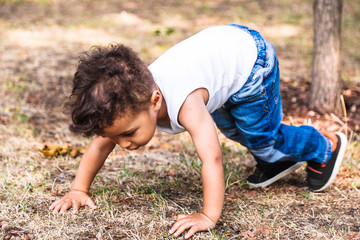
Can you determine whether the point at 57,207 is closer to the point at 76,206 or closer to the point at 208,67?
the point at 76,206

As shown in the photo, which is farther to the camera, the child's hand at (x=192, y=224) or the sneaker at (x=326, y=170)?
the sneaker at (x=326, y=170)

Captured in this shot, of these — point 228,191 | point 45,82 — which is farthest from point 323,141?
point 45,82

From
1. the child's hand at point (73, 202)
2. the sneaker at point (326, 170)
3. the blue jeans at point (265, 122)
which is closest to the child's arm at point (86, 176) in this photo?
the child's hand at point (73, 202)

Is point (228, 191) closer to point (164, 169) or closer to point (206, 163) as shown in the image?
point (164, 169)

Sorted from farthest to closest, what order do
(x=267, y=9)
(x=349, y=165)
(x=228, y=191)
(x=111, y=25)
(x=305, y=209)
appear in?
(x=267, y=9) < (x=111, y=25) < (x=349, y=165) < (x=228, y=191) < (x=305, y=209)

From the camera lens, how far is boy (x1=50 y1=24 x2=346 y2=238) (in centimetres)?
197

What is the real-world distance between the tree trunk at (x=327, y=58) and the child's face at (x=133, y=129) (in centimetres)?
230

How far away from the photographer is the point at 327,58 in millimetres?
3846

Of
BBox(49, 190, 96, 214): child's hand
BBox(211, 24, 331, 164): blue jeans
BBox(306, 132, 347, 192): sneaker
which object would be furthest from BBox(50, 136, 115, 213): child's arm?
BBox(306, 132, 347, 192): sneaker

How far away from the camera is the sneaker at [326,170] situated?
9.17 ft

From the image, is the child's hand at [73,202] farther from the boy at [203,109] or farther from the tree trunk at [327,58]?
the tree trunk at [327,58]

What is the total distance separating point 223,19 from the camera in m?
7.46

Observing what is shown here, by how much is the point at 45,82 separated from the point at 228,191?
293cm

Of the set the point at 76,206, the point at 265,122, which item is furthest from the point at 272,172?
the point at 76,206
